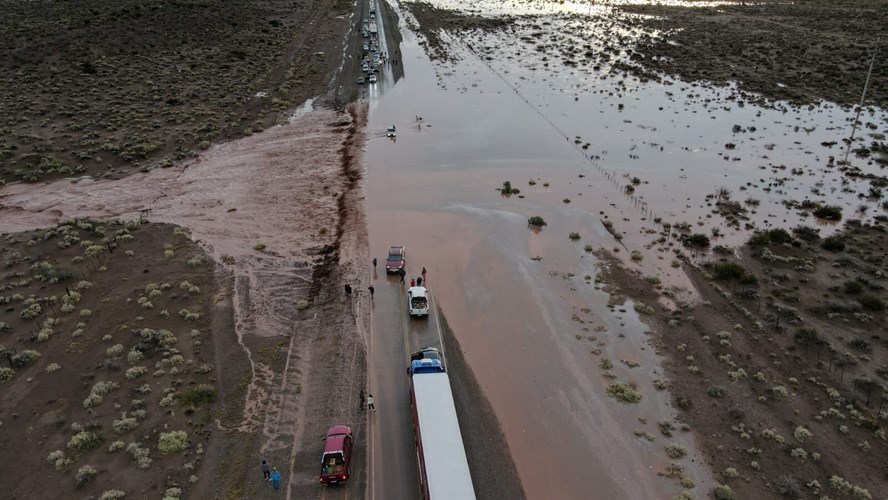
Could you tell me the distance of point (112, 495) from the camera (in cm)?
2262

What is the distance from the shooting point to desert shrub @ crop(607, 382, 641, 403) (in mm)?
28703

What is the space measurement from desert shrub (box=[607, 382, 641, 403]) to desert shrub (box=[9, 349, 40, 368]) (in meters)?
31.2

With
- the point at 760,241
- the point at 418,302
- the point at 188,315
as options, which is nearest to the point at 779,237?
the point at 760,241

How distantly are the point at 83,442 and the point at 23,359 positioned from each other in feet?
28.2

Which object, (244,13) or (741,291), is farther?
(244,13)

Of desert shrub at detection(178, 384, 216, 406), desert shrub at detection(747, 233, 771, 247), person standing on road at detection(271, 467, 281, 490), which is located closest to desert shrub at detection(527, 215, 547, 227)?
desert shrub at detection(747, 233, 771, 247)

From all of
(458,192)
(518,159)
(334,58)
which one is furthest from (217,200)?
(334,58)

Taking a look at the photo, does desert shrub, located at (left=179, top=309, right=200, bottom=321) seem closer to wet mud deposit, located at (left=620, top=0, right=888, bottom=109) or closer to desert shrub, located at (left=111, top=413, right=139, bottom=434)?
desert shrub, located at (left=111, top=413, right=139, bottom=434)

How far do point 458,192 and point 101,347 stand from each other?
3115 centimetres

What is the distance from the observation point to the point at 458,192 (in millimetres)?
51750

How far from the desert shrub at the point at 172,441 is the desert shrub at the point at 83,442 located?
2727 millimetres

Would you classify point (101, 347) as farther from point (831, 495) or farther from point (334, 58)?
point (334, 58)

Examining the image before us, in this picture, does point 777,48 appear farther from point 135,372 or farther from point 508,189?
point 135,372

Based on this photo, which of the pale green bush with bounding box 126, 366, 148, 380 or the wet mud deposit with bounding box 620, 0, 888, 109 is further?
the wet mud deposit with bounding box 620, 0, 888, 109
